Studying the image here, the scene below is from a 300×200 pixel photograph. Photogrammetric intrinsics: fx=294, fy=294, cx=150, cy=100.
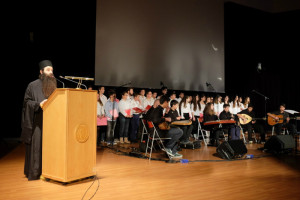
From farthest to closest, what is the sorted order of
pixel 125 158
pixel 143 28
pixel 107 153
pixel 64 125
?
1. pixel 143 28
2. pixel 107 153
3. pixel 125 158
4. pixel 64 125

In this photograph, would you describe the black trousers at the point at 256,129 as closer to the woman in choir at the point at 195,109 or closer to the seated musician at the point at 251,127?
the seated musician at the point at 251,127

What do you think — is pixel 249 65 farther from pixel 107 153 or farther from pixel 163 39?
pixel 107 153

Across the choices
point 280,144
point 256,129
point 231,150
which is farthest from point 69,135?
point 256,129

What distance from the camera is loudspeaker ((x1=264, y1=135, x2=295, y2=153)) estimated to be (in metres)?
6.57

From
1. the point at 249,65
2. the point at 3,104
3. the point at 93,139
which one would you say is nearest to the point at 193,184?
the point at 93,139

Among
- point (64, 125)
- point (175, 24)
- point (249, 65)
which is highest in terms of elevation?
point (175, 24)

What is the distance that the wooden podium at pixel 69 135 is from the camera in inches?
137

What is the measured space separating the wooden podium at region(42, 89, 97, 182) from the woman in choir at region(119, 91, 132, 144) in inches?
172

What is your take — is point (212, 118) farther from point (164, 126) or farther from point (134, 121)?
point (164, 126)

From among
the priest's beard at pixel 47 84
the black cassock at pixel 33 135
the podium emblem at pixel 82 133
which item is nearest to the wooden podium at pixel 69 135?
the podium emblem at pixel 82 133

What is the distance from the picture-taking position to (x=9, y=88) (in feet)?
26.8

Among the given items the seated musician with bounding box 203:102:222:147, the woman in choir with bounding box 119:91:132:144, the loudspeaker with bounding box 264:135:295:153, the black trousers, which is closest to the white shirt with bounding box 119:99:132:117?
the woman in choir with bounding box 119:91:132:144

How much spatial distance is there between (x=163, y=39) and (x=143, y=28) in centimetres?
91

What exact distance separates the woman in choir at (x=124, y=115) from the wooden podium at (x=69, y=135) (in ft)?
14.3
